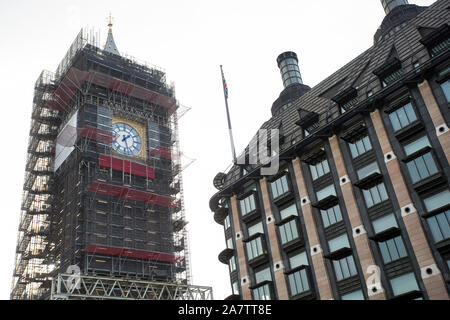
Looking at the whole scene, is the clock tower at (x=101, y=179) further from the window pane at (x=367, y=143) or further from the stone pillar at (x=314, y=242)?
the window pane at (x=367, y=143)

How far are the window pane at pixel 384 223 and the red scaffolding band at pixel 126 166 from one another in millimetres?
46360

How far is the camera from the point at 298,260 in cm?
4412

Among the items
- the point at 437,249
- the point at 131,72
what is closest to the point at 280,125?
the point at 437,249

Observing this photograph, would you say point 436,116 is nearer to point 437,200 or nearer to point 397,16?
point 437,200

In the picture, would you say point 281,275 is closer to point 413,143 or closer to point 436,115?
point 413,143

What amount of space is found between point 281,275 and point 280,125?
18.9 meters

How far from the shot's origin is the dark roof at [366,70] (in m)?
45.0

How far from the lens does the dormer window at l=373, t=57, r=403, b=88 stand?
43688 mm

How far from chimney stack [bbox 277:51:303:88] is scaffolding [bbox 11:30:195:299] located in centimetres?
2090

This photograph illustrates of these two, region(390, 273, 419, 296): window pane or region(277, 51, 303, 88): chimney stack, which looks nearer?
region(390, 273, 419, 296): window pane

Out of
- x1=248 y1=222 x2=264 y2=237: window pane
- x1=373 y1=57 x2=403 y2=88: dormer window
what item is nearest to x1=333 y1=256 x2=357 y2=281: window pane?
x1=248 y1=222 x2=264 y2=237: window pane

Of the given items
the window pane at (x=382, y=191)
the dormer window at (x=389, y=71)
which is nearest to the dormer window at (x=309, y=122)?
the dormer window at (x=389, y=71)

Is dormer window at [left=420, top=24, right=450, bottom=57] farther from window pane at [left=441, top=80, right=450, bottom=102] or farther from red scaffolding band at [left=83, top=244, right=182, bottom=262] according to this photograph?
red scaffolding band at [left=83, top=244, right=182, bottom=262]

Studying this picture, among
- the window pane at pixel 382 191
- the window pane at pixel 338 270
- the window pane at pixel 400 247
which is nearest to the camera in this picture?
the window pane at pixel 400 247
